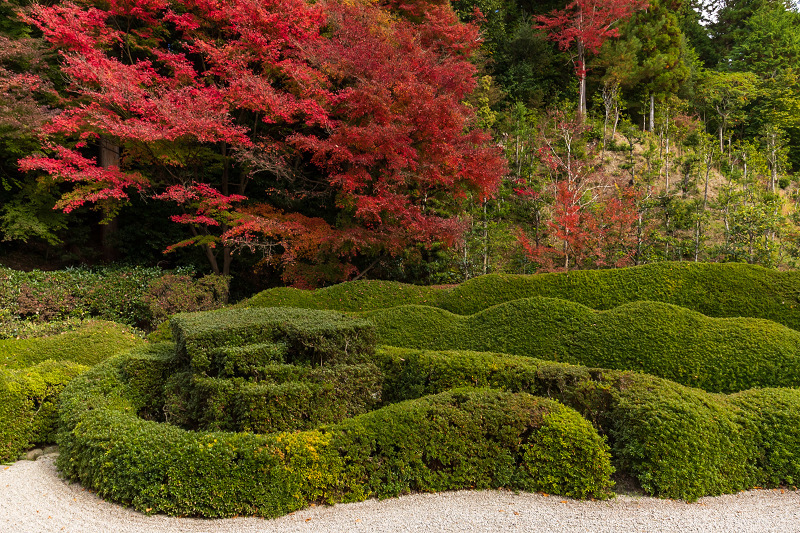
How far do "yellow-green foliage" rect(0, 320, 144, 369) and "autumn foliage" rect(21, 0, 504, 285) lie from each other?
278 cm

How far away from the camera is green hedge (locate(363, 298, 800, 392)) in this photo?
18.3 ft

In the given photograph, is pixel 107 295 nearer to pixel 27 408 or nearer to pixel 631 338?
pixel 27 408

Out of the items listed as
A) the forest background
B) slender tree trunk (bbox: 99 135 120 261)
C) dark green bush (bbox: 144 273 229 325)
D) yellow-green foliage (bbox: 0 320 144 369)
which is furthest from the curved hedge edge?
slender tree trunk (bbox: 99 135 120 261)

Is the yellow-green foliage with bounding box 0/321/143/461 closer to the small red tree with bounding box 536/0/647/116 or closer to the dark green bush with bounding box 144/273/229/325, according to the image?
the dark green bush with bounding box 144/273/229/325

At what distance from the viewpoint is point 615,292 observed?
7594 mm

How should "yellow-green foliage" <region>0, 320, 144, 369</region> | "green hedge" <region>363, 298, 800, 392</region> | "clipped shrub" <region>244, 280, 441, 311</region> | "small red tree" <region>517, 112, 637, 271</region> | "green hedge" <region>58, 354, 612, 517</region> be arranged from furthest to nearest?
"small red tree" <region>517, 112, 637, 271</region>, "clipped shrub" <region>244, 280, 441, 311</region>, "yellow-green foliage" <region>0, 320, 144, 369</region>, "green hedge" <region>363, 298, 800, 392</region>, "green hedge" <region>58, 354, 612, 517</region>

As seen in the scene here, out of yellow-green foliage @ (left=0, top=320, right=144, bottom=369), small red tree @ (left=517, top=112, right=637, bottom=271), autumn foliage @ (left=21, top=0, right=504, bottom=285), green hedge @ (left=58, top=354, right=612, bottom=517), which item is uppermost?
autumn foliage @ (left=21, top=0, right=504, bottom=285)

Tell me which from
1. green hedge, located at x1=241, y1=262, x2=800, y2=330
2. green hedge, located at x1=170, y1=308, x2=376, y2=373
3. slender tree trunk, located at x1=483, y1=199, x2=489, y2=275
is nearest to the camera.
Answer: green hedge, located at x1=170, y1=308, x2=376, y2=373

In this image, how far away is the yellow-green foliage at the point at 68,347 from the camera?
21.5 ft

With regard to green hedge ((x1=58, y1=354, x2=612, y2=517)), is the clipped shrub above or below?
above

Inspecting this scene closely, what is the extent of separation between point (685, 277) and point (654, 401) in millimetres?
3596

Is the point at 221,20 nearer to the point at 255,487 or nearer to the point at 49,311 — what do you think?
the point at 49,311

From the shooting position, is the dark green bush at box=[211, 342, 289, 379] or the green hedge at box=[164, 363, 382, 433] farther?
the dark green bush at box=[211, 342, 289, 379]

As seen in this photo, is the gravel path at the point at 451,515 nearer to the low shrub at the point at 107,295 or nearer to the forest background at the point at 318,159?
the low shrub at the point at 107,295
